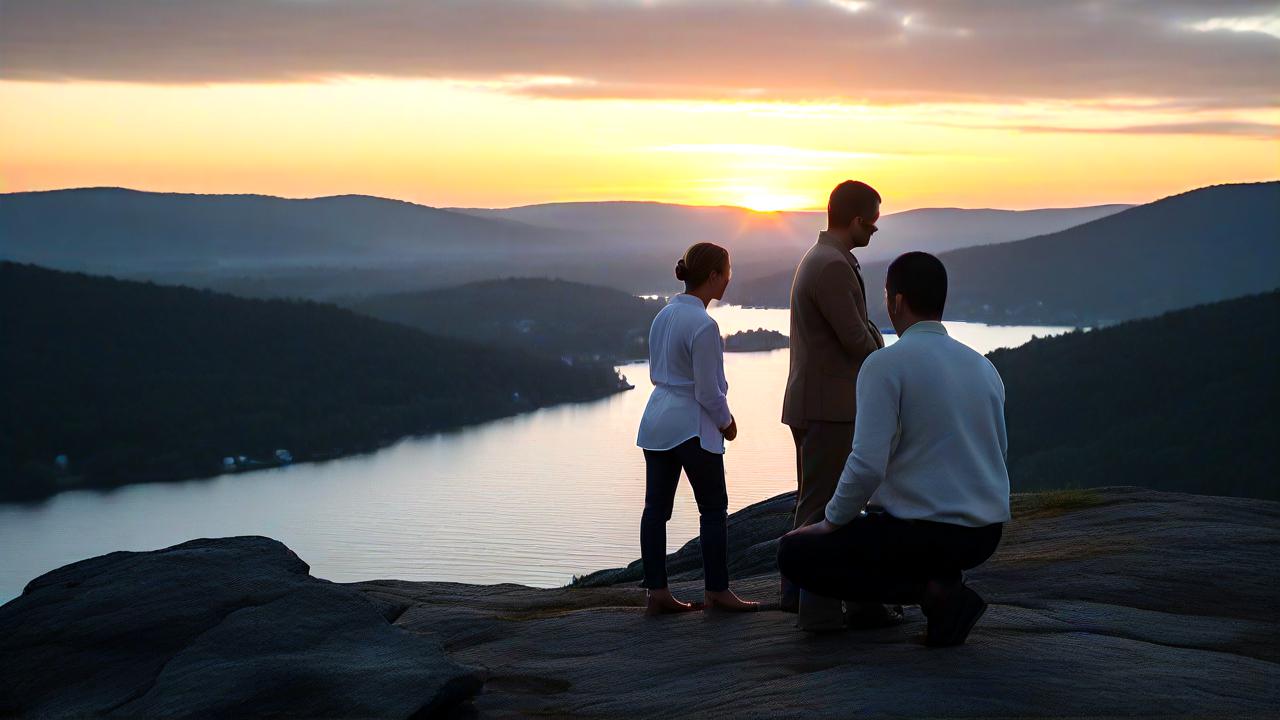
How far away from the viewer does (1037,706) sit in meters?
4.52

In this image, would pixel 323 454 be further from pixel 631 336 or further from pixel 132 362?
pixel 631 336

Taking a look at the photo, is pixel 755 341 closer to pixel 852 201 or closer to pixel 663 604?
pixel 663 604

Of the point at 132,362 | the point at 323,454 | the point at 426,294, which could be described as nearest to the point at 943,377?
the point at 323,454

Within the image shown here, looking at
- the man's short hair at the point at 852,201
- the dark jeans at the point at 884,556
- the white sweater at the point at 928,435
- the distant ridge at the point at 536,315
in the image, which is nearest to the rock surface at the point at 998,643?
the dark jeans at the point at 884,556

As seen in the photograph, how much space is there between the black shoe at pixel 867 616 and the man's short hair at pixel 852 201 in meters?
1.91

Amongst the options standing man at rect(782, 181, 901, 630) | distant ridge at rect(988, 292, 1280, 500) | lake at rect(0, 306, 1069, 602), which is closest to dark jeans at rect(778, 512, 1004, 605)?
standing man at rect(782, 181, 901, 630)

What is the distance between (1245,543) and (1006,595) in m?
1.95

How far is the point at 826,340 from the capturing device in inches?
235

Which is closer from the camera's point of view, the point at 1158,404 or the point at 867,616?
the point at 867,616

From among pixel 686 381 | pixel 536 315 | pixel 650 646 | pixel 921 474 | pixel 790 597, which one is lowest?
pixel 650 646

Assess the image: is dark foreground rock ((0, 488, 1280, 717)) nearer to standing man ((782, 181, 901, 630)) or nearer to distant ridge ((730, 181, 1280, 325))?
standing man ((782, 181, 901, 630))

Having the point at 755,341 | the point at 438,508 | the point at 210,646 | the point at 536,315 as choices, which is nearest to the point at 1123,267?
the point at 755,341

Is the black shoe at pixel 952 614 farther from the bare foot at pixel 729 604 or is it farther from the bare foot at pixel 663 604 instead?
the bare foot at pixel 663 604

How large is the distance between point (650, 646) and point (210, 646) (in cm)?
225
